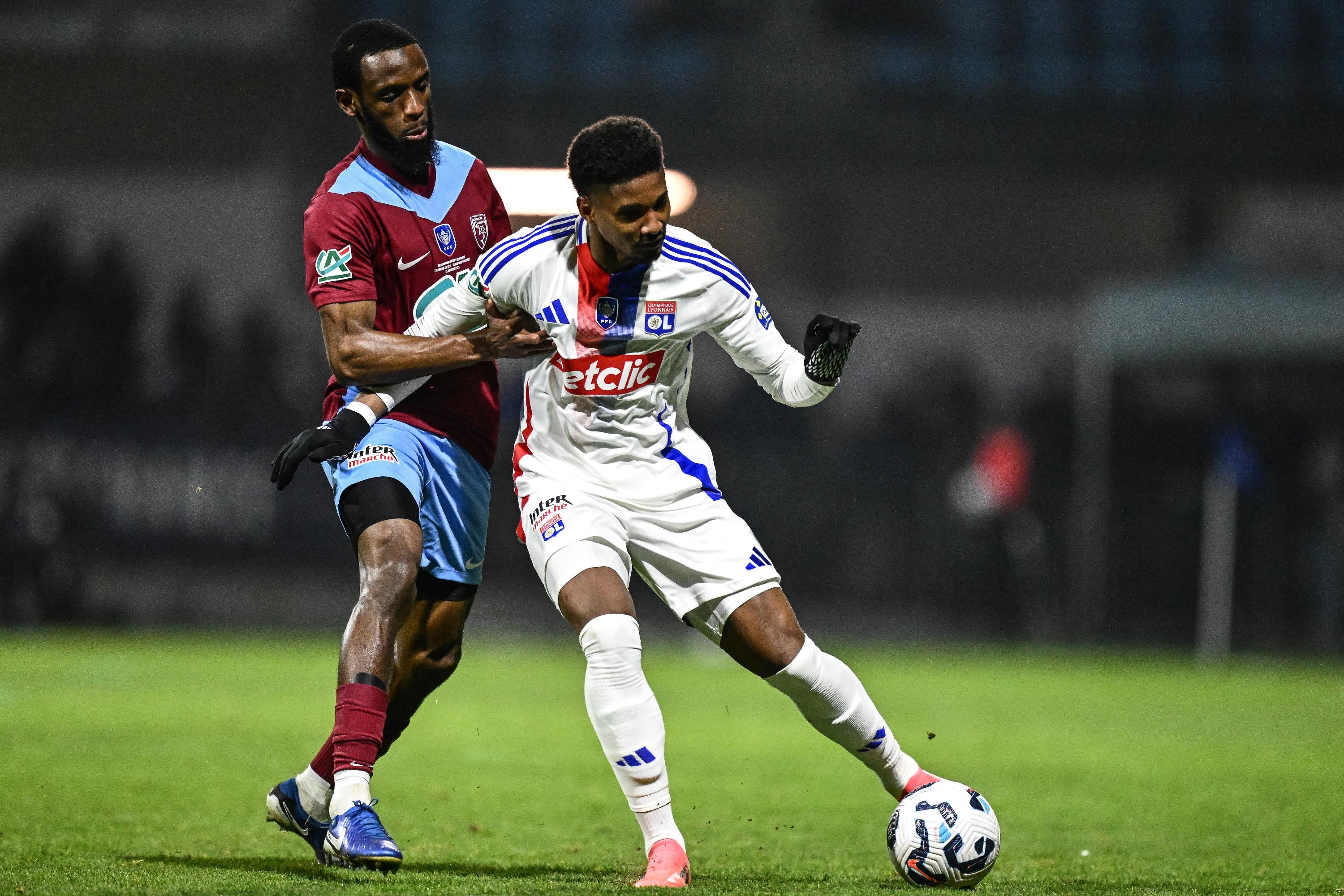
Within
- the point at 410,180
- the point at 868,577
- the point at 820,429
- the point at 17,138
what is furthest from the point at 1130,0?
the point at 410,180

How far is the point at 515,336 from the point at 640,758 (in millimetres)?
1218

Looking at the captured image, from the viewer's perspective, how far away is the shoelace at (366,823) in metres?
3.92

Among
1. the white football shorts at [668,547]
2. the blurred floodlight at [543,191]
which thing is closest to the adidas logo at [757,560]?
the white football shorts at [668,547]

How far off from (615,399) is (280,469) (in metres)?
0.97

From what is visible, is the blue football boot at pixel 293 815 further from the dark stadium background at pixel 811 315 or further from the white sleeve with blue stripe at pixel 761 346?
the dark stadium background at pixel 811 315

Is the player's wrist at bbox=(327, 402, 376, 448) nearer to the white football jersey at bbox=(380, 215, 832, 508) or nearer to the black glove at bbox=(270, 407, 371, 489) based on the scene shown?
the black glove at bbox=(270, 407, 371, 489)

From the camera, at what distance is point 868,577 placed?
53.6 ft

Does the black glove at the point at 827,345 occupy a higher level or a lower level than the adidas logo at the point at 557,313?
lower

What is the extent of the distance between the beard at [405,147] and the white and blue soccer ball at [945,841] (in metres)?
2.36

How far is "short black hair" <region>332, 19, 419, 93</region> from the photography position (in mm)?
4555

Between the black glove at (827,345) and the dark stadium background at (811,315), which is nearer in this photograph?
the black glove at (827,345)

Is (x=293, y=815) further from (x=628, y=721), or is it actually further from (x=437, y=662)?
(x=628, y=721)

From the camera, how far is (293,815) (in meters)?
4.56

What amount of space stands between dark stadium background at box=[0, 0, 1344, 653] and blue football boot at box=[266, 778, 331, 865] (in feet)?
35.5
